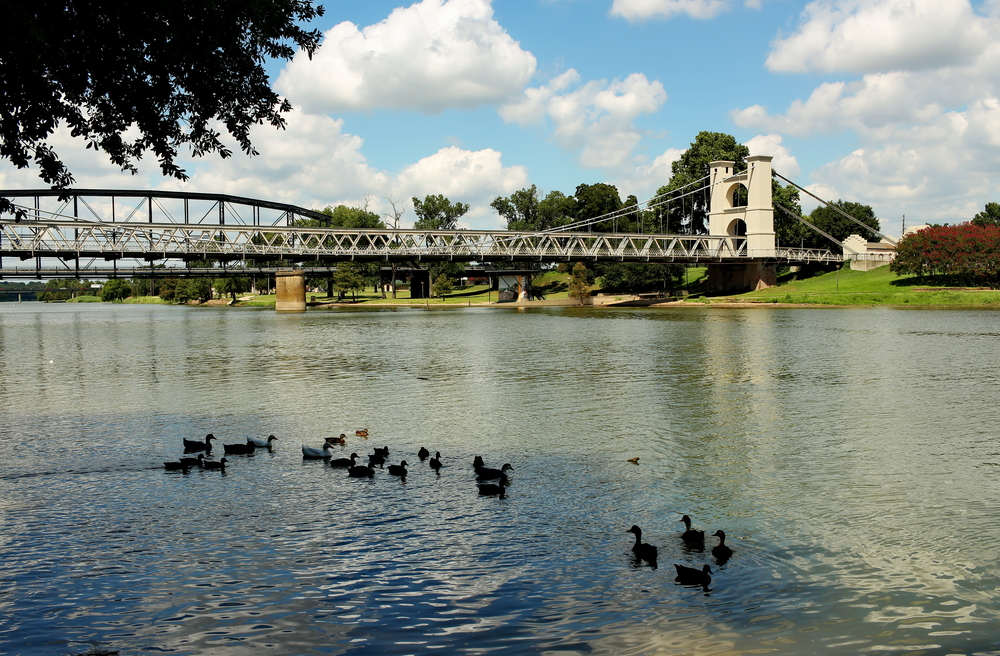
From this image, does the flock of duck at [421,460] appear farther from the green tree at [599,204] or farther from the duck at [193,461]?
the green tree at [599,204]

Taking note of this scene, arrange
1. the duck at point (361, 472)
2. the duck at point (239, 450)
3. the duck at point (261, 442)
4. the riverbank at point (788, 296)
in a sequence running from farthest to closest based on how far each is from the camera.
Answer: the riverbank at point (788, 296) < the duck at point (261, 442) < the duck at point (239, 450) < the duck at point (361, 472)

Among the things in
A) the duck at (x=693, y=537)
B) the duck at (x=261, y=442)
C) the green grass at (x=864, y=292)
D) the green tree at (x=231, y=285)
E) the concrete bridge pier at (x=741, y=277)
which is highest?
the green tree at (x=231, y=285)

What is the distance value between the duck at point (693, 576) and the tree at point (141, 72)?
32.7 feet

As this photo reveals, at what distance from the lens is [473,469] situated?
16.3 m

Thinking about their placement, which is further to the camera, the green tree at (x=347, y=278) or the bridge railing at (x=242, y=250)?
the green tree at (x=347, y=278)

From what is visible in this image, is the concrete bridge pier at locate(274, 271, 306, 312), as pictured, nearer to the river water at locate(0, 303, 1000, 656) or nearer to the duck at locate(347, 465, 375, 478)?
the river water at locate(0, 303, 1000, 656)

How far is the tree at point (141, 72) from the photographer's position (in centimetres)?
1130

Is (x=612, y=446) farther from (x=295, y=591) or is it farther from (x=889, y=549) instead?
(x=295, y=591)

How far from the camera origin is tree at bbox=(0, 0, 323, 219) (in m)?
11.3

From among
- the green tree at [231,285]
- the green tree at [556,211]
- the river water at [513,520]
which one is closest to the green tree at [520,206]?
the green tree at [556,211]

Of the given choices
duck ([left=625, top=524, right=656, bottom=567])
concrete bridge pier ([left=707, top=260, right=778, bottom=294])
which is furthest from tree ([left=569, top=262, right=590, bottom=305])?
duck ([left=625, top=524, right=656, bottom=567])

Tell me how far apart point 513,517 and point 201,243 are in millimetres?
109796

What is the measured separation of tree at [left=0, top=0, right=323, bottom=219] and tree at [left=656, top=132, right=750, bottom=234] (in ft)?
412

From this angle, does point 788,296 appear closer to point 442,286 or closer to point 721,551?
point 442,286
